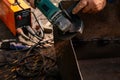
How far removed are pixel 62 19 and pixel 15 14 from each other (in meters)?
0.76

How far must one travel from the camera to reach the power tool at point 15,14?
2.08 m

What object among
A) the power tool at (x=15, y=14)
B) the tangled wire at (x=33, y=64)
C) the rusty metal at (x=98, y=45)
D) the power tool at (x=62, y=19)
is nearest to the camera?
the power tool at (x=62, y=19)

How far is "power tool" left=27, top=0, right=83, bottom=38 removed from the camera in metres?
1.41

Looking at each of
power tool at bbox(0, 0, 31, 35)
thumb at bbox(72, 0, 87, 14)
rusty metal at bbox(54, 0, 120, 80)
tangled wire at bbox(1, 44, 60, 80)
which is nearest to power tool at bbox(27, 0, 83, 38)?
thumb at bbox(72, 0, 87, 14)

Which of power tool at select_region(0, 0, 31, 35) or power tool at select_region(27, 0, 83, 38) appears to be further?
power tool at select_region(0, 0, 31, 35)

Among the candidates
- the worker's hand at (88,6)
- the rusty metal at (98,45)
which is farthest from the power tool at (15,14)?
the worker's hand at (88,6)

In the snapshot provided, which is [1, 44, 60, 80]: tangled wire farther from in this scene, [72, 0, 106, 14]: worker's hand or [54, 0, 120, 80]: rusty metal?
[72, 0, 106, 14]: worker's hand

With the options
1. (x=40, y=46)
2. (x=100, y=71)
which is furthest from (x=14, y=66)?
(x=100, y=71)

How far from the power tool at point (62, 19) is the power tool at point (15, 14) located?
0.60 meters

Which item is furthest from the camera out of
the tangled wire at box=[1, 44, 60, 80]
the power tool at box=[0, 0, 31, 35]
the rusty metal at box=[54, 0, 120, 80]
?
the power tool at box=[0, 0, 31, 35]

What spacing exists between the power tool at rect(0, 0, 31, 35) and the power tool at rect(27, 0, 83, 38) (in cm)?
60

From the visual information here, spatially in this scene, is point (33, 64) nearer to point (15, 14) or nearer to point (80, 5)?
point (15, 14)

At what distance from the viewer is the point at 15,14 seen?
2.07m

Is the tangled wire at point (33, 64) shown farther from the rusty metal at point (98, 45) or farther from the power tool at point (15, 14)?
the power tool at point (15, 14)
